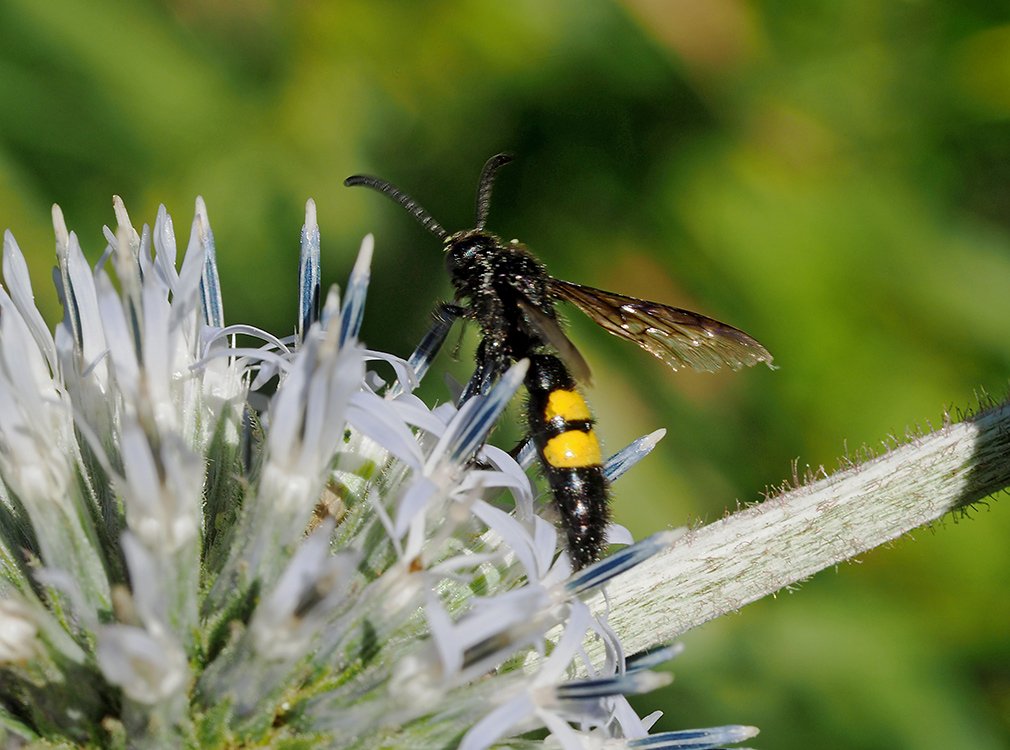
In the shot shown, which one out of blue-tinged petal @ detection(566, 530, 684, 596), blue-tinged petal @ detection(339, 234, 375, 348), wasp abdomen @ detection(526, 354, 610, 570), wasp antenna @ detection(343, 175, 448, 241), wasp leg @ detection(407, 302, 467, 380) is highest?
wasp antenna @ detection(343, 175, 448, 241)

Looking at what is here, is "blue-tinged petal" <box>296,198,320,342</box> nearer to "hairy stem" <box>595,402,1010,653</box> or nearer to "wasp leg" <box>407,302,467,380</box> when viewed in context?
"wasp leg" <box>407,302,467,380</box>

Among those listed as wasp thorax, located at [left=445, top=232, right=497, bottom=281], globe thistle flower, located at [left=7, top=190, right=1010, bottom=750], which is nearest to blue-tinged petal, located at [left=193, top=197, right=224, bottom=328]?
globe thistle flower, located at [left=7, top=190, right=1010, bottom=750]

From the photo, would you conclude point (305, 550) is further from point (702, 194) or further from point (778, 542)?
point (702, 194)

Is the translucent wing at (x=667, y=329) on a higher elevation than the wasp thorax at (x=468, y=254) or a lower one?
lower

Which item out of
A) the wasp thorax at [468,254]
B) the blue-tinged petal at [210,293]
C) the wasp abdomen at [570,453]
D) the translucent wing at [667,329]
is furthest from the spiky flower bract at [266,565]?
the translucent wing at [667,329]

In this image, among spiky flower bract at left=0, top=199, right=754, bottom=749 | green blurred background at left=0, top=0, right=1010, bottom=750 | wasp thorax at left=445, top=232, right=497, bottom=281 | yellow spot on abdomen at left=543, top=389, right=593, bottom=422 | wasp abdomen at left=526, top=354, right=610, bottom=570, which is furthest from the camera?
green blurred background at left=0, top=0, right=1010, bottom=750

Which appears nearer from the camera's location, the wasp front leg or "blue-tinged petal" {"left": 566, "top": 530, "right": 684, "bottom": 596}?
"blue-tinged petal" {"left": 566, "top": 530, "right": 684, "bottom": 596}

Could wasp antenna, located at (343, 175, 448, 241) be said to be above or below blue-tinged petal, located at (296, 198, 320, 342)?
above

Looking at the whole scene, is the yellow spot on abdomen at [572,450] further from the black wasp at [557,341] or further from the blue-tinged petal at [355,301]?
the blue-tinged petal at [355,301]
